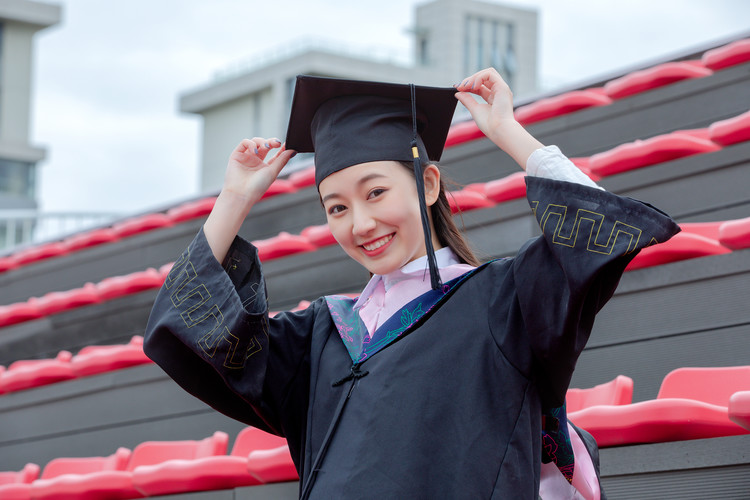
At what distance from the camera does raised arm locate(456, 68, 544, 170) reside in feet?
4.63

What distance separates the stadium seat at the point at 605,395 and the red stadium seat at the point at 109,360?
A: 1.94 metres

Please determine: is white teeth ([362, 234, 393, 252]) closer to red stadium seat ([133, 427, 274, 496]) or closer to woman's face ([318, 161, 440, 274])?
woman's face ([318, 161, 440, 274])

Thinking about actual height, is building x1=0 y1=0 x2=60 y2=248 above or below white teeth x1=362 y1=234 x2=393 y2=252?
above

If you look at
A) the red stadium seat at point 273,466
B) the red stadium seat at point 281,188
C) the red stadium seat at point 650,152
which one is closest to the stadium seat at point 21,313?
the red stadium seat at point 281,188

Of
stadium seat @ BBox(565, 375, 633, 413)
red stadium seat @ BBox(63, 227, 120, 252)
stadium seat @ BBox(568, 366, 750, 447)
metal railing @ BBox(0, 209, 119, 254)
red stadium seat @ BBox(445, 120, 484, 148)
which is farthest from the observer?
metal railing @ BBox(0, 209, 119, 254)

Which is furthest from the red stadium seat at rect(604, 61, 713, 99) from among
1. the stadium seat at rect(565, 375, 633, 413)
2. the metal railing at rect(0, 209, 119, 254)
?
the metal railing at rect(0, 209, 119, 254)

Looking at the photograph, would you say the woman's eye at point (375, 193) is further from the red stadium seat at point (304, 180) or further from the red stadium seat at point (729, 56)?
the red stadium seat at point (304, 180)

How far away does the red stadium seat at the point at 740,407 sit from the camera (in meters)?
1.68

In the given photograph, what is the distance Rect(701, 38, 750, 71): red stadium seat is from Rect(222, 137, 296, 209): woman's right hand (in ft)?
8.72

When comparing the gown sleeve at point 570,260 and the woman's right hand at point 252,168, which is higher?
the woman's right hand at point 252,168

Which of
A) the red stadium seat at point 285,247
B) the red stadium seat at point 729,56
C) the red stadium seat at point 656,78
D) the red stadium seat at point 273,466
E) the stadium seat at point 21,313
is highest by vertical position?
the red stadium seat at point 729,56

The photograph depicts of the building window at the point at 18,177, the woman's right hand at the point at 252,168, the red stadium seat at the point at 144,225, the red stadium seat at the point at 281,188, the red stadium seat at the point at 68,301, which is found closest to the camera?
the woman's right hand at the point at 252,168

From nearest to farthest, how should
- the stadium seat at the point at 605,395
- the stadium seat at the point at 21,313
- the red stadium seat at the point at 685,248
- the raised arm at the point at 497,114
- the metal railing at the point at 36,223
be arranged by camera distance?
the raised arm at the point at 497,114 → the stadium seat at the point at 605,395 → the red stadium seat at the point at 685,248 → the stadium seat at the point at 21,313 → the metal railing at the point at 36,223

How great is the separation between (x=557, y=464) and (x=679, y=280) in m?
1.25
